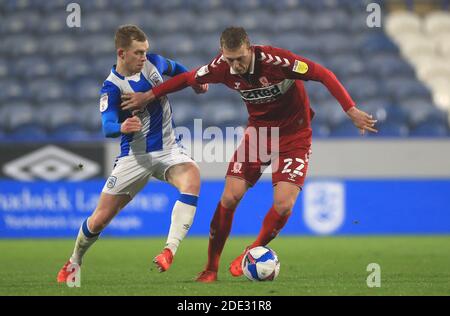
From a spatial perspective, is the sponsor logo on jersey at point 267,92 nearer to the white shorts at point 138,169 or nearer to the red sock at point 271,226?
the white shorts at point 138,169

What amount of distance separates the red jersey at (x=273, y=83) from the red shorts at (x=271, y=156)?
0.32 feet

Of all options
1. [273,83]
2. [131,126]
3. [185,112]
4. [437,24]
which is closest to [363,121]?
[273,83]

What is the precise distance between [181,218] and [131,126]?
0.86 m

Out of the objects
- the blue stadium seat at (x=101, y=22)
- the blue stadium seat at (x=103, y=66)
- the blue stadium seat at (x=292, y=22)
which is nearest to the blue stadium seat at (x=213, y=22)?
the blue stadium seat at (x=292, y=22)

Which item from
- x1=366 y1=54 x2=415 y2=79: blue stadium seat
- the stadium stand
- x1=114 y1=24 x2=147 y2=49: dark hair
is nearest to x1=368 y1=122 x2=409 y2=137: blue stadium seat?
the stadium stand

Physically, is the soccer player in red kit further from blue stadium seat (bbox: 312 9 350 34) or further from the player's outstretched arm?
blue stadium seat (bbox: 312 9 350 34)

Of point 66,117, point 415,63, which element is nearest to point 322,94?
point 415,63

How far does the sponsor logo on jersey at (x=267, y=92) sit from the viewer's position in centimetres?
710

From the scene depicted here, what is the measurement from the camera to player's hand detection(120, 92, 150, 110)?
23.4ft

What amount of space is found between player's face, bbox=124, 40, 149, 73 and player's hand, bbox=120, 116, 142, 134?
22.3 inches

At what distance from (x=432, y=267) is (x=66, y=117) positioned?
8.41m

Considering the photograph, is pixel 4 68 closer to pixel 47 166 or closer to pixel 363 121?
pixel 47 166

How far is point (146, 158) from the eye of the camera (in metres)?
7.34

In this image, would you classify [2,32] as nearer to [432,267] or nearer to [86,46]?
[86,46]
